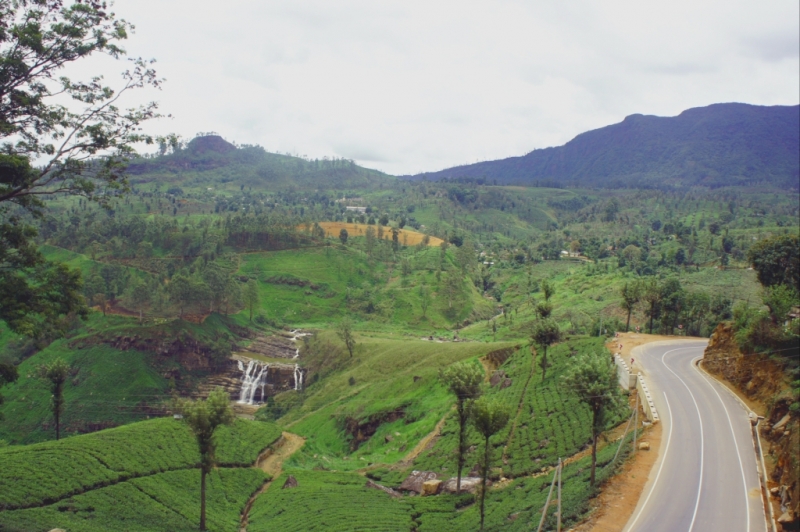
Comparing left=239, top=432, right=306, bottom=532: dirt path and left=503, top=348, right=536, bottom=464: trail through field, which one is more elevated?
left=503, top=348, right=536, bottom=464: trail through field

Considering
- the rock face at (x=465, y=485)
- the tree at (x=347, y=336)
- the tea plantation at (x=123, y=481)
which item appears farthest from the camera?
the tree at (x=347, y=336)

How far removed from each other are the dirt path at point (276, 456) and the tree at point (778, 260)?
64030mm

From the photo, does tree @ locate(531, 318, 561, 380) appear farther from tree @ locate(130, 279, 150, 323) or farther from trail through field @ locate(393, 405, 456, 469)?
tree @ locate(130, 279, 150, 323)

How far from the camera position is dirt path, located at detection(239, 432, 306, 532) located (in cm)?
5131

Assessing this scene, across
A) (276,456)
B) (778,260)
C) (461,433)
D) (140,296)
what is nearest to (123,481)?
(276,456)

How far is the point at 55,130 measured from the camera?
21656mm

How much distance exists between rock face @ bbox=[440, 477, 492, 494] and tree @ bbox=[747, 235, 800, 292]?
153 ft

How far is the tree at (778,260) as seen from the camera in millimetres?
59406

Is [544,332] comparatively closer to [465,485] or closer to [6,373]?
[465,485]

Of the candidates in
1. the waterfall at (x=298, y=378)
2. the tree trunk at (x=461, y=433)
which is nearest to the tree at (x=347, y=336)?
the waterfall at (x=298, y=378)

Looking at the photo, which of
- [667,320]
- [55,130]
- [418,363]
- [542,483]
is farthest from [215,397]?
[667,320]

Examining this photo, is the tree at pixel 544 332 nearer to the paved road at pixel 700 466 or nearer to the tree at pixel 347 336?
the paved road at pixel 700 466

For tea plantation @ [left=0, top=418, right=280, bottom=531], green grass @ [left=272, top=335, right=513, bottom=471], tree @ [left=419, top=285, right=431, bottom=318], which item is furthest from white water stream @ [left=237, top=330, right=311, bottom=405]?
tree @ [left=419, top=285, right=431, bottom=318]

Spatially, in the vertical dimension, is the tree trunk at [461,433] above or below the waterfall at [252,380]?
above
